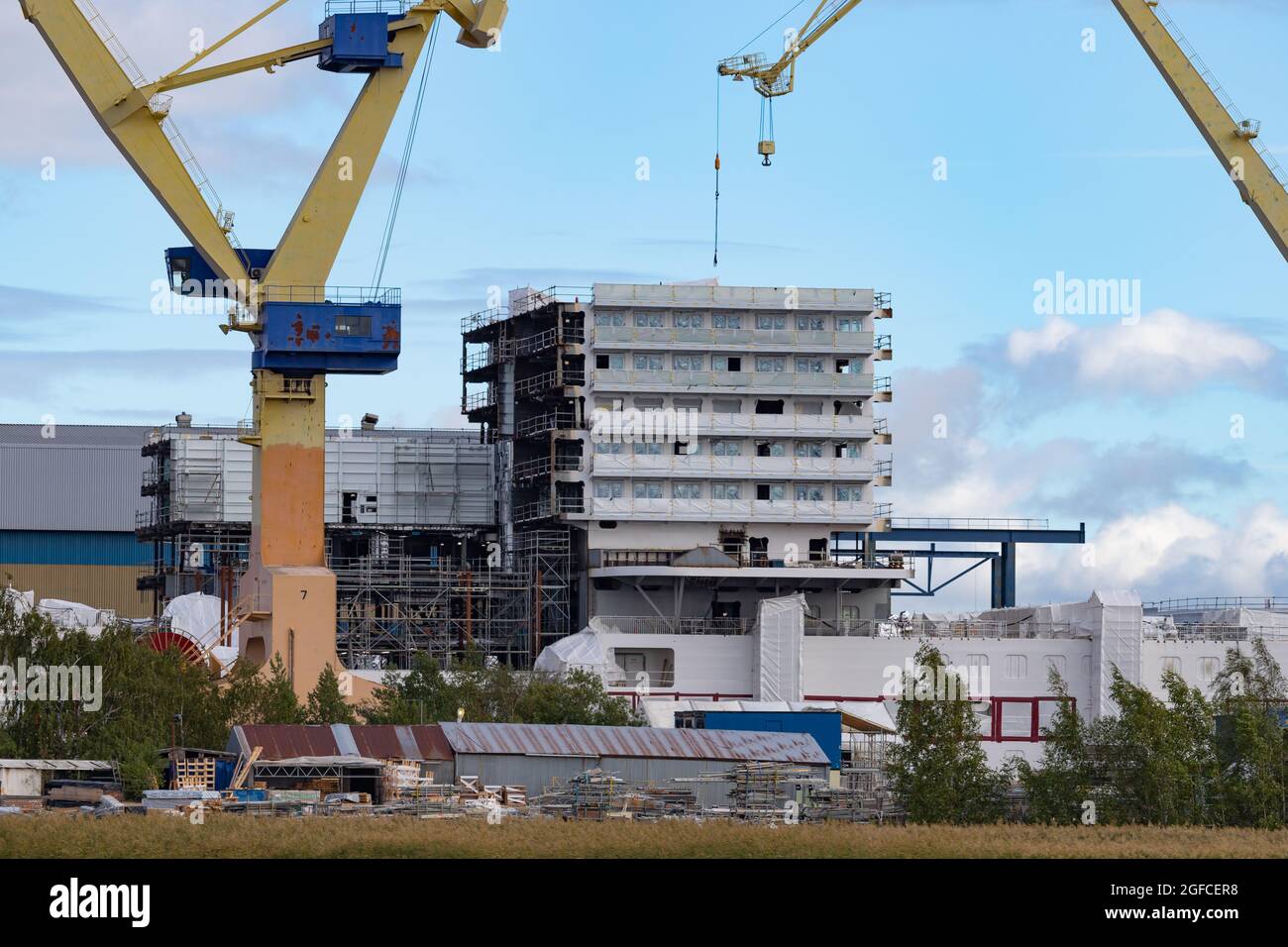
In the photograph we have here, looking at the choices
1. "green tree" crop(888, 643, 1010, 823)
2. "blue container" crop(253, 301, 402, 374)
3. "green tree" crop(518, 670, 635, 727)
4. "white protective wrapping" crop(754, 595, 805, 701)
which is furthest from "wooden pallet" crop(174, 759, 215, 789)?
"white protective wrapping" crop(754, 595, 805, 701)

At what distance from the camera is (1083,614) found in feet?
325

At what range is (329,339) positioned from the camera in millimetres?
84812

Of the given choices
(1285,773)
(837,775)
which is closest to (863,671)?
(837,775)

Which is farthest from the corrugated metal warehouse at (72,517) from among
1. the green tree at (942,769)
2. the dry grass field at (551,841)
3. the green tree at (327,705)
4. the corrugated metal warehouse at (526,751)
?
the dry grass field at (551,841)

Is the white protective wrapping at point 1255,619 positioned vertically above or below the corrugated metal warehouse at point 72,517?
below

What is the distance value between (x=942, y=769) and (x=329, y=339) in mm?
30968

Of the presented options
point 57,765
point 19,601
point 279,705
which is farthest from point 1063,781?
point 19,601

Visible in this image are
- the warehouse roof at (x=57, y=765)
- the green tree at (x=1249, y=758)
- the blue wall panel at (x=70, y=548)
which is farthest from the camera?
the blue wall panel at (x=70, y=548)

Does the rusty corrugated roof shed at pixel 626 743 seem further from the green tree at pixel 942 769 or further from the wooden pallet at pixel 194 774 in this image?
the wooden pallet at pixel 194 774

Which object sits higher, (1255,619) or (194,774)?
(1255,619)

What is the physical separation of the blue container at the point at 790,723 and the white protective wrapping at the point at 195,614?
22937 mm

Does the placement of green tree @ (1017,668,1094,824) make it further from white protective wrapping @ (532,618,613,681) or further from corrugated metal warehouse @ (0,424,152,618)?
corrugated metal warehouse @ (0,424,152,618)

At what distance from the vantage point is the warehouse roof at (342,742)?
6731 centimetres

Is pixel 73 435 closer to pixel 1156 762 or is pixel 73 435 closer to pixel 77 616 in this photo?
pixel 77 616
